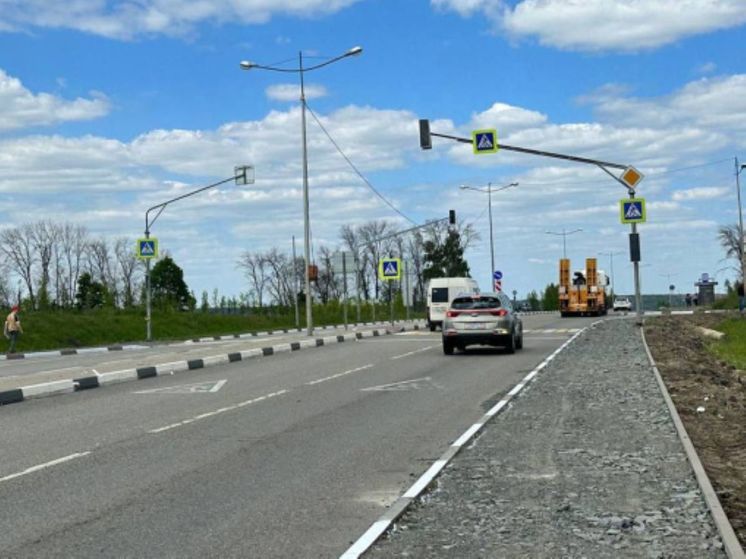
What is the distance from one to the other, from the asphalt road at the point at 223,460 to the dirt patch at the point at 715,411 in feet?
8.59

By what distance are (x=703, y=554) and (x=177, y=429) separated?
24.7 ft

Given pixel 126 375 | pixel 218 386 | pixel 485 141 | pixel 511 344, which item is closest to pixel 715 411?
pixel 218 386

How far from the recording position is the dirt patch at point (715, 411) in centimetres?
759

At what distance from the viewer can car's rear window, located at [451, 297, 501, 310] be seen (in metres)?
24.5

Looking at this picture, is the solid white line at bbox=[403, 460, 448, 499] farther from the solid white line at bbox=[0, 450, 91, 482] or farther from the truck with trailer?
the truck with trailer

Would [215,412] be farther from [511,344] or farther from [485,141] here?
[485,141]

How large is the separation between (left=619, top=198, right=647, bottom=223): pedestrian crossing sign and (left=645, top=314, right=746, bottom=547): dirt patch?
6298 mm

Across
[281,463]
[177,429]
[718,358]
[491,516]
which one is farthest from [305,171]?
[491,516]

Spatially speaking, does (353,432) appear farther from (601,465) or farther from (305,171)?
(305,171)

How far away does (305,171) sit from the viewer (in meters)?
38.7

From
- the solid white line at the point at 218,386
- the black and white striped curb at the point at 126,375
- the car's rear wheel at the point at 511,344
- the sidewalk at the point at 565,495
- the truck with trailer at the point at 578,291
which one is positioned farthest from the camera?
the truck with trailer at the point at 578,291

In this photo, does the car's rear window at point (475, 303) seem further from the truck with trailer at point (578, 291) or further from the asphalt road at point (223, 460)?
the truck with trailer at point (578, 291)

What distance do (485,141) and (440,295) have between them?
17104 mm

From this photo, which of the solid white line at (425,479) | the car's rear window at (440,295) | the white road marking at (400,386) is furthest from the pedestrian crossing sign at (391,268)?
the solid white line at (425,479)
